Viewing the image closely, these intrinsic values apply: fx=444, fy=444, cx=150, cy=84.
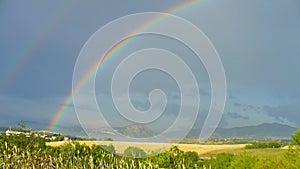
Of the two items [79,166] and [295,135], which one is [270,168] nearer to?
[79,166]

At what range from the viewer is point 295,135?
902 inches

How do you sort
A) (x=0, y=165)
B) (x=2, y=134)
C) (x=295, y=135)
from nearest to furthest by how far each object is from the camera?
(x=0, y=165), (x=295, y=135), (x=2, y=134)

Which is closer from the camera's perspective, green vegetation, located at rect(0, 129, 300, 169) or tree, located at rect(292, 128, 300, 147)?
green vegetation, located at rect(0, 129, 300, 169)

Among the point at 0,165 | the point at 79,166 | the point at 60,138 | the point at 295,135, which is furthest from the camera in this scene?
the point at 60,138

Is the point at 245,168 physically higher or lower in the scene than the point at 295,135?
lower

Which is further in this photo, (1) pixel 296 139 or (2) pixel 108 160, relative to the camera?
(1) pixel 296 139

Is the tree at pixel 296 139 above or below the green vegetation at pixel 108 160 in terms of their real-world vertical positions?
above

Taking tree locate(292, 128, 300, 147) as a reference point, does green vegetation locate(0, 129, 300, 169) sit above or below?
below

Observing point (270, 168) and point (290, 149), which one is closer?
point (270, 168)

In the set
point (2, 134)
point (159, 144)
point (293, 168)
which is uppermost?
point (2, 134)

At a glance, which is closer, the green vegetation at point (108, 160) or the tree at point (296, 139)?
the green vegetation at point (108, 160)

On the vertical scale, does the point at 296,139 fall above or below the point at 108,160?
above

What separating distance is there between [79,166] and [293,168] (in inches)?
282

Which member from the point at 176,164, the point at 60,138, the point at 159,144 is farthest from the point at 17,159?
the point at 60,138
